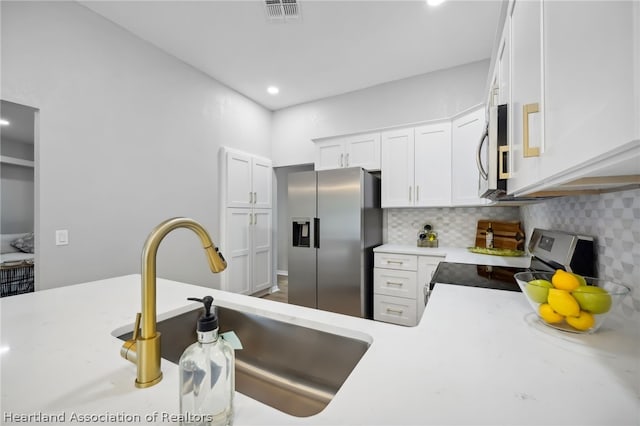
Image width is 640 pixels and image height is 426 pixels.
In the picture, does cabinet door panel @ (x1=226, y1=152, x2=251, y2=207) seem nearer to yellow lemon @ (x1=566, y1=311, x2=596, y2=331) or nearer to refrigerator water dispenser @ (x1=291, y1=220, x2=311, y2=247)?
refrigerator water dispenser @ (x1=291, y1=220, x2=311, y2=247)

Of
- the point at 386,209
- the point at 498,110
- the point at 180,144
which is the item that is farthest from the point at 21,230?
the point at 498,110

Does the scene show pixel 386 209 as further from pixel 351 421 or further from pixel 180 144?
pixel 351 421

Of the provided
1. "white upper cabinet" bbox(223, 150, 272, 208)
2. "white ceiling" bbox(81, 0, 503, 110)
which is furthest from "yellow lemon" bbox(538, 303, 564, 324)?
"white upper cabinet" bbox(223, 150, 272, 208)

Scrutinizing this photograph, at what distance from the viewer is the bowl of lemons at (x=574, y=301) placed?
68 centimetres

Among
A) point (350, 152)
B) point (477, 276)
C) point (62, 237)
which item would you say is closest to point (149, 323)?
point (477, 276)

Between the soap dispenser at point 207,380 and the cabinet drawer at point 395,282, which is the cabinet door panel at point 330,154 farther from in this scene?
the soap dispenser at point 207,380

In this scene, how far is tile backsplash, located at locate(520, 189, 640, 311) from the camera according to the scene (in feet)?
2.51

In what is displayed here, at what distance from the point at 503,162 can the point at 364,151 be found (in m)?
2.18

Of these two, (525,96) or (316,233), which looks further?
(316,233)

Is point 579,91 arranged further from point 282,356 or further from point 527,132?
point 282,356

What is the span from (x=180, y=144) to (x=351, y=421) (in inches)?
117

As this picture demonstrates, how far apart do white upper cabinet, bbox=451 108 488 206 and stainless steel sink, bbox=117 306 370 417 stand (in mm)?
2203

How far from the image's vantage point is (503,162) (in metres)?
1.00

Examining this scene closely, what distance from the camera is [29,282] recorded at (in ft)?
10.0
